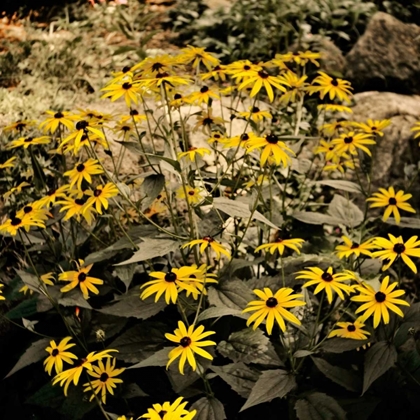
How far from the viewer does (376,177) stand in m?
3.79

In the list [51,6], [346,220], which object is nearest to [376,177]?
[346,220]

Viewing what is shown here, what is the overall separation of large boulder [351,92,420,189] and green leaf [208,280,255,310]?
184 centimetres

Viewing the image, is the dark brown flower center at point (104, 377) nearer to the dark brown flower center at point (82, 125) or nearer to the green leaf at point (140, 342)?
the green leaf at point (140, 342)

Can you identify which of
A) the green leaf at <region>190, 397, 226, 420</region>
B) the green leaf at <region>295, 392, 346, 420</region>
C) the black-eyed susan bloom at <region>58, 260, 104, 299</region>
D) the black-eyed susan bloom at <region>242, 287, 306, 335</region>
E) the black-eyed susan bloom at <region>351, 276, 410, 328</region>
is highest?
the black-eyed susan bloom at <region>242, 287, 306, 335</region>

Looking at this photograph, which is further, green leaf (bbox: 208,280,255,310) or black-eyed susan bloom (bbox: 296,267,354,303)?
green leaf (bbox: 208,280,255,310)

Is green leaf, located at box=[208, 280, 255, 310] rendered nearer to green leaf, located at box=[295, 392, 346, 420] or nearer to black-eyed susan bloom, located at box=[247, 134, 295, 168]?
green leaf, located at box=[295, 392, 346, 420]

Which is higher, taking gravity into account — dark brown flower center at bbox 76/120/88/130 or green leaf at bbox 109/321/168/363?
dark brown flower center at bbox 76/120/88/130

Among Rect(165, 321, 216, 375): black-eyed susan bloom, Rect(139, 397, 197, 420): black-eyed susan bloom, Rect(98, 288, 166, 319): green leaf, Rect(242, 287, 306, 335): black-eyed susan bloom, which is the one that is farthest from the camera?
Rect(98, 288, 166, 319): green leaf

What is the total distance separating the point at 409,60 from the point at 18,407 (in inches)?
143

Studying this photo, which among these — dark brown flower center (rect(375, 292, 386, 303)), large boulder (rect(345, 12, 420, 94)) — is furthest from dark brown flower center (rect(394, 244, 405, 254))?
large boulder (rect(345, 12, 420, 94))

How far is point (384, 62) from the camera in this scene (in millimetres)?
4359

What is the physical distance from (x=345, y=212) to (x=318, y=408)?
4.05 feet

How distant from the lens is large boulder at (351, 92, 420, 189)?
149 inches

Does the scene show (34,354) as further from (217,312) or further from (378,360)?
(378,360)
